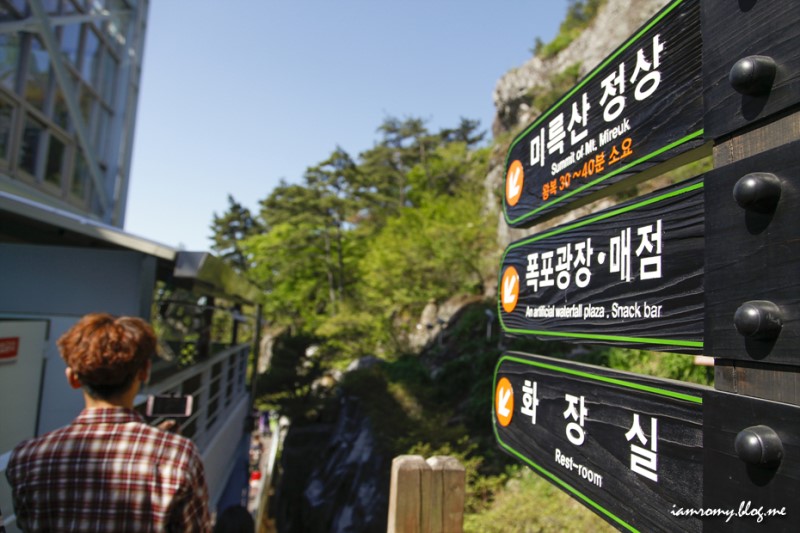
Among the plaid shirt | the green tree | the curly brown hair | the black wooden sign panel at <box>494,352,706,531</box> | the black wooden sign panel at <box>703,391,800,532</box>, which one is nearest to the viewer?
the black wooden sign panel at <box>703,391,800,532</box>

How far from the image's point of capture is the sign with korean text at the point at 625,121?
137cm

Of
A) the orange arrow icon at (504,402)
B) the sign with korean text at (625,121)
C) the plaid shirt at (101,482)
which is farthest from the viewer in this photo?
the orange arrow icon at (504,402)

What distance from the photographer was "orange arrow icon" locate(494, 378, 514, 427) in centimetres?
219

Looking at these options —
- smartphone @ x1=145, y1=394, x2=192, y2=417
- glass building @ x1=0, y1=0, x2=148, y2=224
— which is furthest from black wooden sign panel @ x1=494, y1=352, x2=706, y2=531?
glass building @ x1=0, y1=0, x2=148, y2=224

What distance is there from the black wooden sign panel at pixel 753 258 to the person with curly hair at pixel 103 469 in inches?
71.1

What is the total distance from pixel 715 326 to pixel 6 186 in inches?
373

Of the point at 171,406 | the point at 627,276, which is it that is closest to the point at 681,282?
the point at 627,276

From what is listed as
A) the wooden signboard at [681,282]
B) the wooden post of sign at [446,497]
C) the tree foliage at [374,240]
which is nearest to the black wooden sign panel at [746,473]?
the wooden signboard at [681,282]

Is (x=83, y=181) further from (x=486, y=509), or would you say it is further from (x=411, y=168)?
(x=411, y=168)

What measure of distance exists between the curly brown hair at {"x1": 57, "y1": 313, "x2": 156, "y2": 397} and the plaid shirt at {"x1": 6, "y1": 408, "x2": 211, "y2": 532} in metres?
0.16

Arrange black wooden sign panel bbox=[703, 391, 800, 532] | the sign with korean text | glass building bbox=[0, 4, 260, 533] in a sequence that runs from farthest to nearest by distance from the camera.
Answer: glass building bbox=[0, 4, 260, 533], the sign with korean text, black wooden sign panel bbox=[703, 391, 800, 532]

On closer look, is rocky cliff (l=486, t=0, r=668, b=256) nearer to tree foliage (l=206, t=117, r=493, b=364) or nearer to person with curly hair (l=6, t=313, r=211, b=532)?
tree foliage (l=206, t=117, r=493, b=364)

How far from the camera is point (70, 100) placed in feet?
32.1

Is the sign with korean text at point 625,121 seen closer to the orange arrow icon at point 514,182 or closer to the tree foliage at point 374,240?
the orange arrow icon at point 514,182
